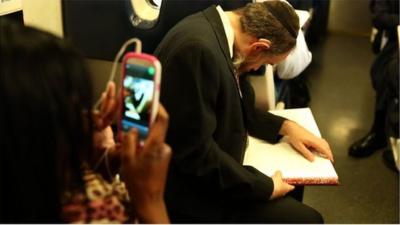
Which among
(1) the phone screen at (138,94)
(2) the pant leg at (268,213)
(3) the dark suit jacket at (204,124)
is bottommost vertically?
(2) the pant leg at (268,213)

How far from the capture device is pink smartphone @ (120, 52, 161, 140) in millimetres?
825

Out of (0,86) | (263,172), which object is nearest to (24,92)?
(0,86)

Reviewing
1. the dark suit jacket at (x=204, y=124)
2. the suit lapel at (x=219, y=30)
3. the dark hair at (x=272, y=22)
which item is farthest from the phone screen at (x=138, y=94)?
the dark hair at (x=272, y=22)

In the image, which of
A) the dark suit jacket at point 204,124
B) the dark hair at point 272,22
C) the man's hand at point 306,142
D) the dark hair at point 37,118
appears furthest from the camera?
the man's hand at point 306,142

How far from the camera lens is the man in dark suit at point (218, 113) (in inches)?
44.6

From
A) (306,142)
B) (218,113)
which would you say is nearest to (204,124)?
(218,113)

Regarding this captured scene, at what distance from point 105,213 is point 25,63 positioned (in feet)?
1.03

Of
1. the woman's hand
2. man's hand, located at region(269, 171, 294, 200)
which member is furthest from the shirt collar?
the woman's hand

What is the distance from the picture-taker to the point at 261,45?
129 cm

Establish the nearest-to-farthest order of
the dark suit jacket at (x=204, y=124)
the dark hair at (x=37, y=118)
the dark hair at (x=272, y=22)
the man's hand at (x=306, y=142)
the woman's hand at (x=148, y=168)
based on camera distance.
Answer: the dark hair at (x=37, y=118), the woman's hand at (x=148, y=168), the dark suit jacket at (x=204, y=124), the dark hair at (x=272, y=22), the man's hand at (x=306, y=142)

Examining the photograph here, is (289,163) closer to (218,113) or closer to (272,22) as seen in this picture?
(218,113)

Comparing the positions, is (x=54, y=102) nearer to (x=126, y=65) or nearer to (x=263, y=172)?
(x=126, y=65)

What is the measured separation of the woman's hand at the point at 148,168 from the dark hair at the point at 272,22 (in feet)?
1.73

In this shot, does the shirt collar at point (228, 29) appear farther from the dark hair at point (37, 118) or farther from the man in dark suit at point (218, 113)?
the dark hair at point (37, 118)
